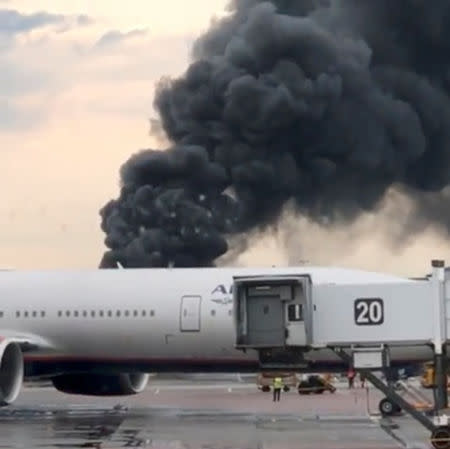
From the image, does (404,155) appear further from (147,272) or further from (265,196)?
(147,272)

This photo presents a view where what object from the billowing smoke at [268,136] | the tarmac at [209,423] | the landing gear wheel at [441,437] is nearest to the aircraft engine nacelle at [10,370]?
the tarmac at [209,423]

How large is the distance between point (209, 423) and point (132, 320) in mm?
3781

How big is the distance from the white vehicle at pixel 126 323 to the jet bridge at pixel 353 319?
344 inches

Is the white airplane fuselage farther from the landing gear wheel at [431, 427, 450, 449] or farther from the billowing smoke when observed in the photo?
the billowing smoke

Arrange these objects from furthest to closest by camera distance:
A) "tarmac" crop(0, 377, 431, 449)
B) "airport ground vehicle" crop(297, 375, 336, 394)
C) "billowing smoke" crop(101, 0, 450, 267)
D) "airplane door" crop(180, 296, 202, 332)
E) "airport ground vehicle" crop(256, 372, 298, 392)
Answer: "billowing smoke" crop(101, 0, 450, 267) → "airport ground vehicle" crop(256, 372, 298, 392) → "airport ground vehicle" crop(297, 375, 336, 394) → "airplane door" crop(180, 296, 202, 332) → "tarmac" crop(0, 377, 431, 449)

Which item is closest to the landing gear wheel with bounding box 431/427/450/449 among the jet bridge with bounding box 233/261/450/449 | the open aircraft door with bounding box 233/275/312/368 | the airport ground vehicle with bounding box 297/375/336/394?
the jet bridge with bounding box 233/261/450/449

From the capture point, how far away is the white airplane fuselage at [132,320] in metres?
29.8

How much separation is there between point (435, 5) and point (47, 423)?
41.7 m

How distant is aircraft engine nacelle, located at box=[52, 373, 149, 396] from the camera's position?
3275cm

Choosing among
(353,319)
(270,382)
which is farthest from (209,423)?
(270,382)

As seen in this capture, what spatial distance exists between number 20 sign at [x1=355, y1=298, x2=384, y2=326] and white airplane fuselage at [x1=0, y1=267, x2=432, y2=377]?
914 cm

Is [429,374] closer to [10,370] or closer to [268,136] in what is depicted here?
[10,370]

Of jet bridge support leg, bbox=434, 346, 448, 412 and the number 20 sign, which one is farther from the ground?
the number 20 sign

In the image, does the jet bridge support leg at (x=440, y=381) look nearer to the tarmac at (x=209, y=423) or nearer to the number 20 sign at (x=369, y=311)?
the number 20 sign at (x=369, y=311)
